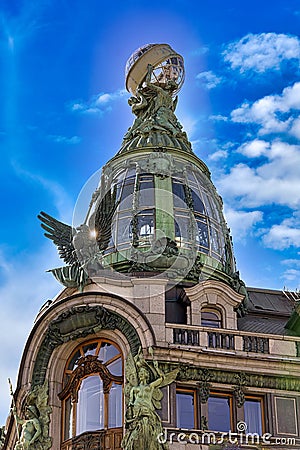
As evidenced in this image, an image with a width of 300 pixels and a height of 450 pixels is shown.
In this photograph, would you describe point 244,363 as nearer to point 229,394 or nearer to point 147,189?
point 229,394

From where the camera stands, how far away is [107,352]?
36219mm

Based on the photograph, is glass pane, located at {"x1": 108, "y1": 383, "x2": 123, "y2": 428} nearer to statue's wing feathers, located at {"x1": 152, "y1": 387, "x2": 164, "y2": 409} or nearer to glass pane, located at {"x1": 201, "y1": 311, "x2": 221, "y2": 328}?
statue's wing feathers, located at {"x1": 152, "y1": 387, "x2": 164, "y2": 409}

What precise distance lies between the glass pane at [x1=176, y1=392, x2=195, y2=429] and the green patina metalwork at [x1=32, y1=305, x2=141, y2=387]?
2.20m

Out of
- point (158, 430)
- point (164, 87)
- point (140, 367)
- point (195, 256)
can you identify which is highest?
point (164, 87)

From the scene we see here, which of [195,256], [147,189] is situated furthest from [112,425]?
[147,189]

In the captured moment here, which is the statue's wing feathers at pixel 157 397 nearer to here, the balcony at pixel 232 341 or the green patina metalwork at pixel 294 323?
the balcony at pixel 232 341

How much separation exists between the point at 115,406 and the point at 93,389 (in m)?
1.27

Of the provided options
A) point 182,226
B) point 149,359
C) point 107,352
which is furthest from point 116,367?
point 182,226

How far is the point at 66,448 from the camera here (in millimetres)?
35344

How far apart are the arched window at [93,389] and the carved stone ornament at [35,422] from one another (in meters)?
0.63

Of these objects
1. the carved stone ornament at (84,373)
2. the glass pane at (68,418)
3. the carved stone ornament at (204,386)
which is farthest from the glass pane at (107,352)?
the carved stone ornament at (204,386)

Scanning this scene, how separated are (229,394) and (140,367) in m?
3.44

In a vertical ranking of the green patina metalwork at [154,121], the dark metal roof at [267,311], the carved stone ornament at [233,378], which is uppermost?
the green patina metalwork at [154,121]

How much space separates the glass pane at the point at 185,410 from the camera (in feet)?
114
